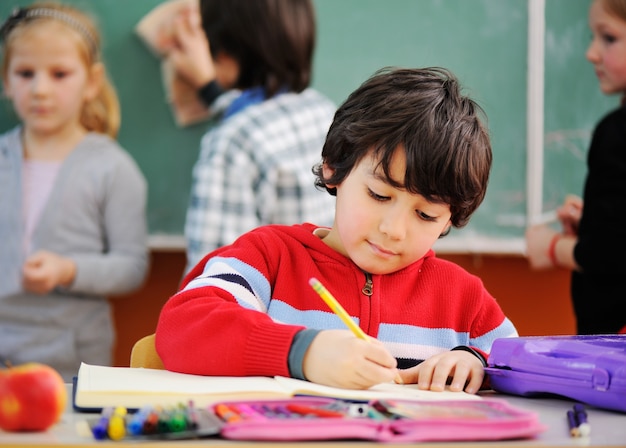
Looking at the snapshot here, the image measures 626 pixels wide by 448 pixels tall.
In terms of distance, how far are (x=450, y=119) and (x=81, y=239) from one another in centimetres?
Answer: 140

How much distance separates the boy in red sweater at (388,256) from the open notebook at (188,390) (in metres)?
0.07

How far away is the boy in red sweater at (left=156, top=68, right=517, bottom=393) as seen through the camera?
1192 mm

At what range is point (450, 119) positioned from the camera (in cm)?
132

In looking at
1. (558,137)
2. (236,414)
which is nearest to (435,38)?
(558,137)

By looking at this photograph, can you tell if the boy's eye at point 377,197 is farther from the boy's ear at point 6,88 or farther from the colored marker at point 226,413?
the boy's ear at point 6,88

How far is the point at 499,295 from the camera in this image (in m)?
2.73

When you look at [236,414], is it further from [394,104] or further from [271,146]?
[271,146]

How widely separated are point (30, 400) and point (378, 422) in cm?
30

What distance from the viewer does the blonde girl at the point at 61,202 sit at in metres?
2.38

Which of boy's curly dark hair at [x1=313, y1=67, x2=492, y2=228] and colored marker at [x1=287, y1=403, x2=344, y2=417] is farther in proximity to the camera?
boy's curly dark hair at [x1=313, y1=67, x2=492, y2=228]

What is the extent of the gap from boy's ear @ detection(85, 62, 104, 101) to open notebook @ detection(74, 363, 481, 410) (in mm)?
1586

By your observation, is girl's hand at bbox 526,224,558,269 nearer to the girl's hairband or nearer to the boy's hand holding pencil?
the girl's hairband

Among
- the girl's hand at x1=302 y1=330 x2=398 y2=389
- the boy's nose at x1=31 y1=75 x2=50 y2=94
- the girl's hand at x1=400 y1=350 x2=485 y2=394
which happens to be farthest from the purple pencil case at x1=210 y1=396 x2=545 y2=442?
the boy's nose at x1=31 y1=75 x2=50 y2=94

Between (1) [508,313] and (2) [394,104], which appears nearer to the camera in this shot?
(2) [394,104]
